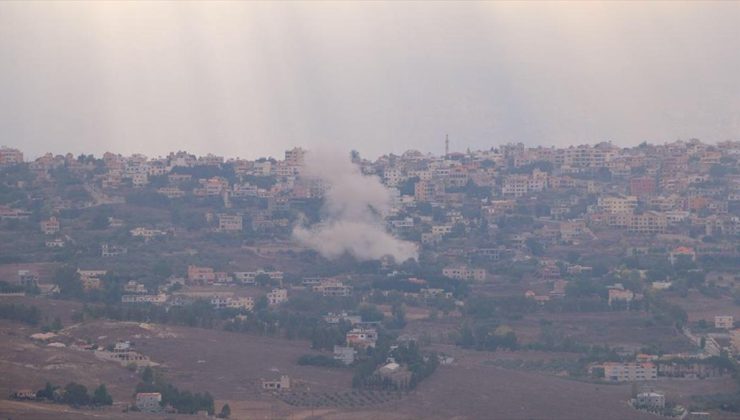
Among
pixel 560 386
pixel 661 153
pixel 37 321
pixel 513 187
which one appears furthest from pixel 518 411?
pixel 661 153

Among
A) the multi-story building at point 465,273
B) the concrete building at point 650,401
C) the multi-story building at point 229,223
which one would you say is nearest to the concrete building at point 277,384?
the concrete building at point 650,401

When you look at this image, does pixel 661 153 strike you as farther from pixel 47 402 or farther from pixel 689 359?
pixel 47 402

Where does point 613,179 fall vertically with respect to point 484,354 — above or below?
above

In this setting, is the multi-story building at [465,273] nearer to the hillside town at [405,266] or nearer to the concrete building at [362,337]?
the hillside town at [405,266]

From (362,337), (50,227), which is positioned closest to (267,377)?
(362,337)

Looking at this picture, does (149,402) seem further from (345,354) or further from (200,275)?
(200,275)

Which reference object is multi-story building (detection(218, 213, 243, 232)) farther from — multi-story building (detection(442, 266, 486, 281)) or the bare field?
the bare field
